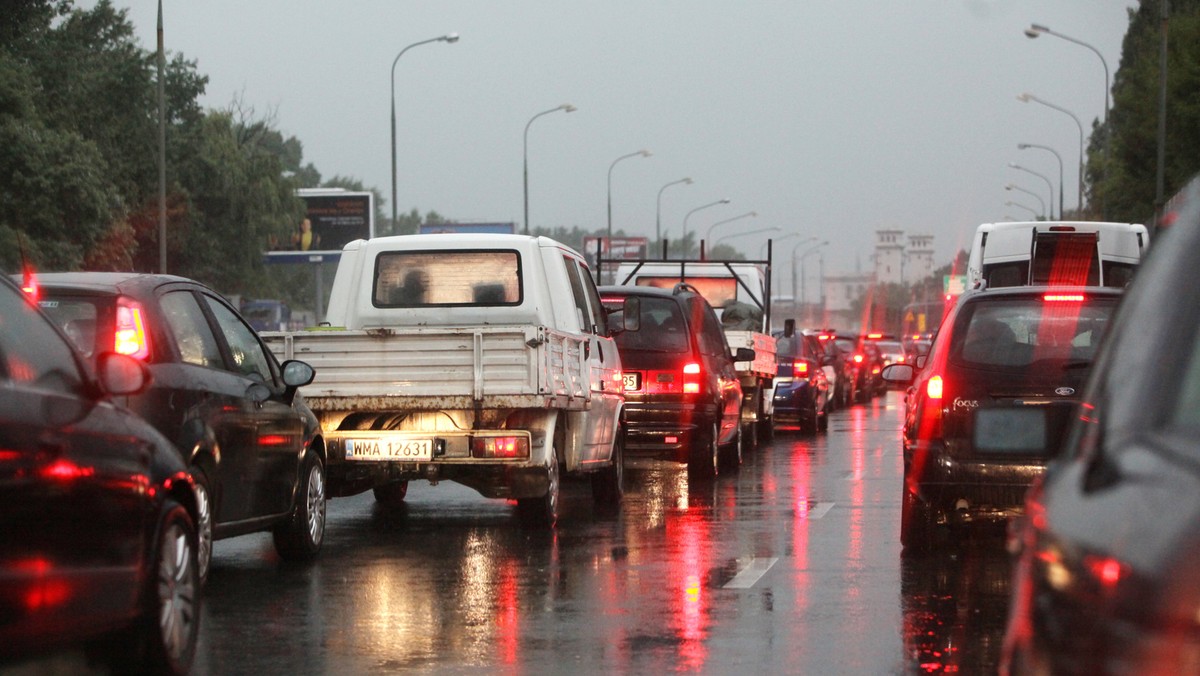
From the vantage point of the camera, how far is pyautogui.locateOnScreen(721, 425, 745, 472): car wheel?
19906 millimetres

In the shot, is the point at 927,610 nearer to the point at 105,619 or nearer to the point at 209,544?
the point at 209,544

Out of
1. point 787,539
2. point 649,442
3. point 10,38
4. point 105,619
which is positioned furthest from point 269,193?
point 105,619

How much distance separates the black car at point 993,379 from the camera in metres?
10.1

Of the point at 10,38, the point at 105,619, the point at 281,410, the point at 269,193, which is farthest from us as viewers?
the point at 269,193

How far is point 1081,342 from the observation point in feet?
33.9

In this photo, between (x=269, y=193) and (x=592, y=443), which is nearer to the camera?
(x=592, y=443)

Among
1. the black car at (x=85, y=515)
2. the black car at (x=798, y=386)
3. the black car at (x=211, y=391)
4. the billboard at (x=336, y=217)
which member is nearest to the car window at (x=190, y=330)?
the black car at (x=211, y=391)

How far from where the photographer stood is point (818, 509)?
47.1ft

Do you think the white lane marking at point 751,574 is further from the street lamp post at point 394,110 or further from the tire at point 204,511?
the street lamp post at point 394,110

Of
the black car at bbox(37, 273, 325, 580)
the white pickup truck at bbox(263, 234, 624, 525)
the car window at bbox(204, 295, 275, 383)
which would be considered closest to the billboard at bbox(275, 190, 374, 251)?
the white pickup truck at bbox(263, 234, 624, 525)

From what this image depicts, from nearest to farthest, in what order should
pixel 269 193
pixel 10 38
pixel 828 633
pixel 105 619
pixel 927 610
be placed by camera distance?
pixel 105 619
pixel 828 633
pixel 927 610
pixel 10 38
pixel 269 193

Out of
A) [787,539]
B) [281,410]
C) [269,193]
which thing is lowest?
[787,539]

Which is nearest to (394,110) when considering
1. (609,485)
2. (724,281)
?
(724,281)

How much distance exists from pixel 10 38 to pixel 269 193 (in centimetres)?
2152
